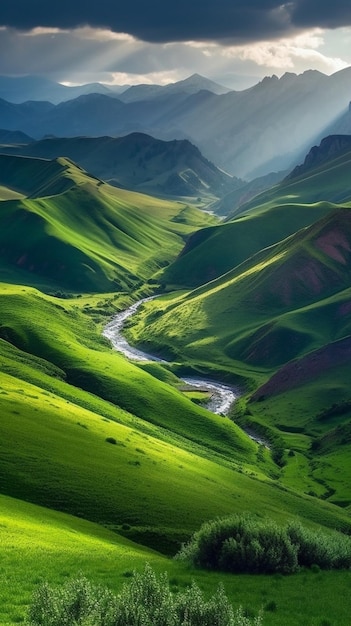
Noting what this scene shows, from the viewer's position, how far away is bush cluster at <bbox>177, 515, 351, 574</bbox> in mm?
44906

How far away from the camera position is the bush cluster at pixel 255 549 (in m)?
44.9

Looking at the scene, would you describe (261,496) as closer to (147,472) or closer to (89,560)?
(147,472)

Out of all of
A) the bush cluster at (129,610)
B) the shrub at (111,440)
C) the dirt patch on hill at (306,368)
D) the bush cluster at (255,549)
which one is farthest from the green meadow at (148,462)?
the bush cluster at (129,610)

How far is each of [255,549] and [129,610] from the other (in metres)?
22.6

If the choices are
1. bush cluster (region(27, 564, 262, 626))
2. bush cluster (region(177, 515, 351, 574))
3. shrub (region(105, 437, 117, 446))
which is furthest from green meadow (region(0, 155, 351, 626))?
bush cluster (region(27, 564, 262, 626))

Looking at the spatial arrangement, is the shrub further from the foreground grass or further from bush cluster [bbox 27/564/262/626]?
bush cluster [bbox 27/564/262/626]

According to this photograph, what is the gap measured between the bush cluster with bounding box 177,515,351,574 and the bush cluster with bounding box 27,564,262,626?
20.1 metres

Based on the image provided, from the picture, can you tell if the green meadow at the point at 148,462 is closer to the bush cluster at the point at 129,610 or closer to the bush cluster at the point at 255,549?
the bush cluster at the point at 255,549

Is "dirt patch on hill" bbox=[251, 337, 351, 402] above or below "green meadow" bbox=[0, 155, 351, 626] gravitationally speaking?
above

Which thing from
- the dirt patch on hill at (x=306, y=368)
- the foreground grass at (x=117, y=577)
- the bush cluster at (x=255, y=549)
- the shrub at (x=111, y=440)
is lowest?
the foreground grass at (x=117, y=577)

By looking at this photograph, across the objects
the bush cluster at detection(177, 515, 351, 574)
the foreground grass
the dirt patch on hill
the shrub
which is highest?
the dirt patch on hill

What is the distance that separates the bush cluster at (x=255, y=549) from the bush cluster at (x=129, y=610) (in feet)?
66.0

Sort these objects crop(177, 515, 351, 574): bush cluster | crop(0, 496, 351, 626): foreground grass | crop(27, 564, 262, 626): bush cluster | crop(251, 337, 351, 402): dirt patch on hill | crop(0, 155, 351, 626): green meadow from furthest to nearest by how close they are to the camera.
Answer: crop(251, 337, 351, 402): dirt patch on hill
crop(177, 515, 351, 574): bush cluster
crop(0, 155, 351, 626): green meadow
crop(0, 496, 351, 626): foreground grass
crop(27, 564, 262, 626): bush cluster

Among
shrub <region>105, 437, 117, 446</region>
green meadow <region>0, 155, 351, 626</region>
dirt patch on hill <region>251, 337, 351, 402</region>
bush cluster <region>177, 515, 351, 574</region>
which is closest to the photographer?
green meadow <region>0, 155, 351, 626</region>
